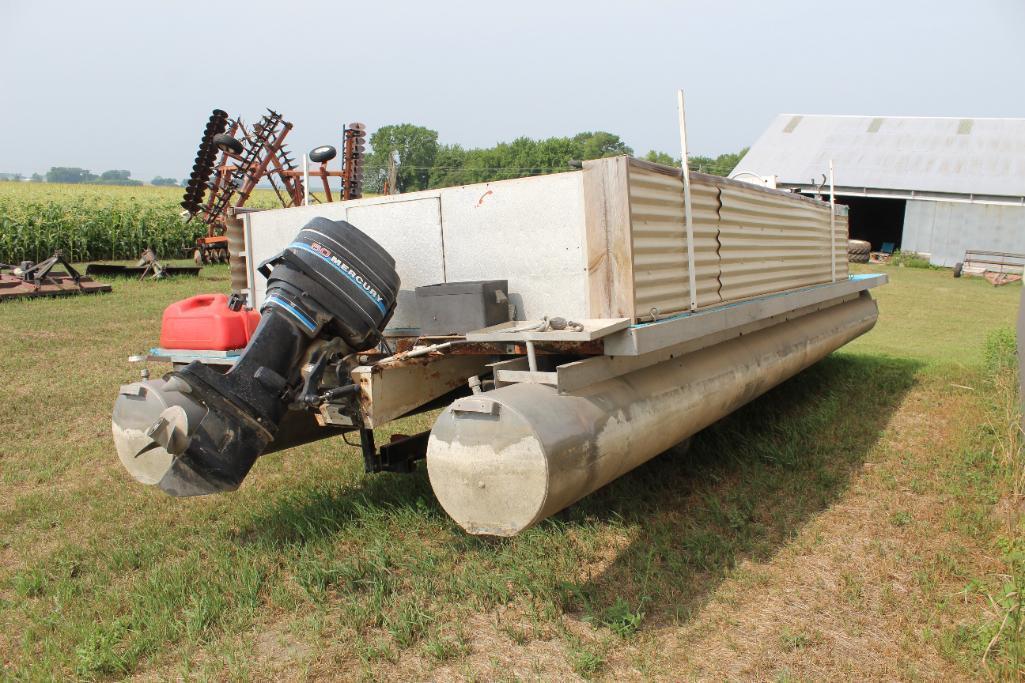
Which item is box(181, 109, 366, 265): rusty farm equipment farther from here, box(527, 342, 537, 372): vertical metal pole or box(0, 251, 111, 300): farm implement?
box(527, 342, 537, 372): vertical metal pole

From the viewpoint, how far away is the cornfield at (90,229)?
1877 cm

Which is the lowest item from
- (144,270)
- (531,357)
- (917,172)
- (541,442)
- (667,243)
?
(541,442)

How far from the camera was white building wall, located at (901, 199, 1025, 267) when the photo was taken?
2542 centimetres

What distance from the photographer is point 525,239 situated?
4.07 meters

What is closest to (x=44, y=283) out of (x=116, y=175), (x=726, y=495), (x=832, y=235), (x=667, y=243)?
(x=832, y=235)

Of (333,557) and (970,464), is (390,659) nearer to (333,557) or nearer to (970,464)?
(333,557)

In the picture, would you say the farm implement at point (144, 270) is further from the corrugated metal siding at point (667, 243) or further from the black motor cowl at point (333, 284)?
the corrugated metal siding at point (667, 243)

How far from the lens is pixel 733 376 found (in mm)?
4781

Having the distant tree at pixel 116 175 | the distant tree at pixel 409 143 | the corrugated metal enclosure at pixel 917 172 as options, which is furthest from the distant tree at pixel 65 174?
the corrugated metal enclosure at pixel 917 172

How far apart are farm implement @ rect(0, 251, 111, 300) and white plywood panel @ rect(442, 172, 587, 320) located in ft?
39.5

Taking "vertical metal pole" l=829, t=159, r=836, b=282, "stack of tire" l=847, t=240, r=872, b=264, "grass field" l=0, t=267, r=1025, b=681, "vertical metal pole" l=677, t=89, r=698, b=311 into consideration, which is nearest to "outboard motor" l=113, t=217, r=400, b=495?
"grass field" l=0, t=267, r=1025, b=681

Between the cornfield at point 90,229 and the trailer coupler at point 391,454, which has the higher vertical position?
the cornfield at point 90,229

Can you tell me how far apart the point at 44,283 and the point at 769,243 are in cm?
1315

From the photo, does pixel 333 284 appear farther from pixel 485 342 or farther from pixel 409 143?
pixel 409 143
